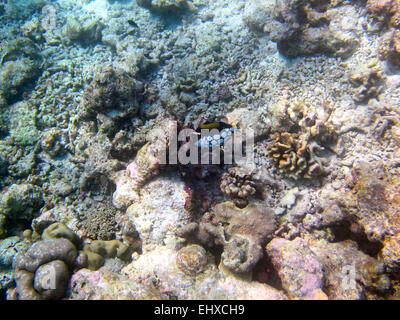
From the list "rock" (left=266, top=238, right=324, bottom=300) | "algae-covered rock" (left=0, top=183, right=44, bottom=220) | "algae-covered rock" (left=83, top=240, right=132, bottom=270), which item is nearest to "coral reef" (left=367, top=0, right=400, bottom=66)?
"rock" (left=266, top=238, right=324, bottom=300)

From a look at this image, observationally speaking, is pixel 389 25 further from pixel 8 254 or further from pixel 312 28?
pixel 8 254

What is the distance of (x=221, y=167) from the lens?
4691 millimetres

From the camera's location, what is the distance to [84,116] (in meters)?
6.04

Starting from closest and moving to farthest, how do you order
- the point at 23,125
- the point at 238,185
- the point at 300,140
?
the point at 238,185
the point at 300,140
the point at 23,125

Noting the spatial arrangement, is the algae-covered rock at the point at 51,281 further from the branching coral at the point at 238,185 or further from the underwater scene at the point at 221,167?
the branching coral at the point at 238,185

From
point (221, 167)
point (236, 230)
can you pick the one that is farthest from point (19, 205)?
point (236, 230)

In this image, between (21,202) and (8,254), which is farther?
(21,202)

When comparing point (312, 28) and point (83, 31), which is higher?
point (83, 31)

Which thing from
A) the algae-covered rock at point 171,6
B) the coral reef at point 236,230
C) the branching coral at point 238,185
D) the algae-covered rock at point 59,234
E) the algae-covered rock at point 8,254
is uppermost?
the algae-covered rock at point 171,6

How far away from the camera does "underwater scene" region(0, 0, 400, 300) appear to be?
3688 millimetres

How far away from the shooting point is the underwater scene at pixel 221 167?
369cm

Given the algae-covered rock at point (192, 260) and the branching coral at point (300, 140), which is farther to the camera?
the branching coral at point (300, 140)

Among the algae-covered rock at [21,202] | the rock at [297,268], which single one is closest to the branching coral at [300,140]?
the rock at [297,268]
